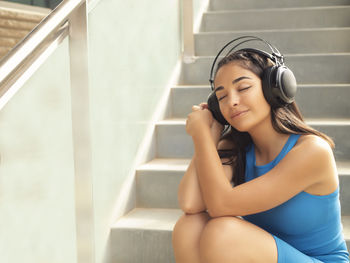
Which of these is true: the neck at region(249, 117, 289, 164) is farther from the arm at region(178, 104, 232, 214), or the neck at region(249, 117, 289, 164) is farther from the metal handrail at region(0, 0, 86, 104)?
the metal handrail at region(0, 0, 86, 104)

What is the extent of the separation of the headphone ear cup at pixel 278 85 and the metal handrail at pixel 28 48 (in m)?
0.64

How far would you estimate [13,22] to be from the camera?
3.76 meters

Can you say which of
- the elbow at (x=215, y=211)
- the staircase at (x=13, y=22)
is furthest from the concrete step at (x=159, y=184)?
the staircase at (x=13, y=22)

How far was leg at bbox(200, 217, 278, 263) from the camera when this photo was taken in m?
1.18

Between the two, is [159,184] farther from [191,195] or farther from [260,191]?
[260,191]

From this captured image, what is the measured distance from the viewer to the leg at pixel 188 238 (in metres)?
1.29

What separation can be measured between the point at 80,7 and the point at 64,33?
15 cm

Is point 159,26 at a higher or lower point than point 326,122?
higher

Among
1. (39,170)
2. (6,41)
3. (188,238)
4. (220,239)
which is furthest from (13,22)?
(220,239)

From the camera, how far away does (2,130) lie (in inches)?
41.6

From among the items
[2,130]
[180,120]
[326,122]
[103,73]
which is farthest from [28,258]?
[326,122]

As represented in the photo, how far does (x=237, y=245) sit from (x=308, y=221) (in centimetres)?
24

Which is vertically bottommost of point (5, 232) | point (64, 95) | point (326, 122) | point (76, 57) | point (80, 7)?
point (5, 232)

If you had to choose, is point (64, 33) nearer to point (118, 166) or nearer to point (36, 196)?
point (36, 196)
